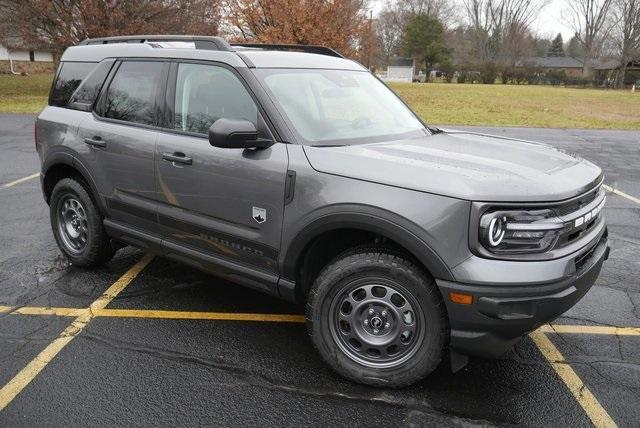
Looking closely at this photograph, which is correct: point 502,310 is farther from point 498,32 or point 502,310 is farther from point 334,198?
point 498,32

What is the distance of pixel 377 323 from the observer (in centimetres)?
305

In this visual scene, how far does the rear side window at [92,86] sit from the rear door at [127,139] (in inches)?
3.4

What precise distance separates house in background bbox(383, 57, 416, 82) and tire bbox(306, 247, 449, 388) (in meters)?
77.6

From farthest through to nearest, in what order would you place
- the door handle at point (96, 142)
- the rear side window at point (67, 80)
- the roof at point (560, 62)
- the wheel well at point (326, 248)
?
the roof at point (560, 62) → the rear side window at point (67, 80) → the door handle at point (96, 142) → the wheel well at point (326, 248)

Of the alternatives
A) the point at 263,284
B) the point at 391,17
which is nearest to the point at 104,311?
the point at 263,284

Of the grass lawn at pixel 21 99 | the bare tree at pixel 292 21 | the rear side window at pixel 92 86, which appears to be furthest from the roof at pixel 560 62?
the rear side window at pixel 92 86

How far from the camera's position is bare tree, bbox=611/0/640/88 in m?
67.4

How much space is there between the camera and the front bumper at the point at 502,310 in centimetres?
259

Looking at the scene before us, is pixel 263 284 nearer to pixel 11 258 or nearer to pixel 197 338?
pixel 197 338

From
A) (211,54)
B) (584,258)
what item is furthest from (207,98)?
(584,258)

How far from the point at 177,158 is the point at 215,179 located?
377mm

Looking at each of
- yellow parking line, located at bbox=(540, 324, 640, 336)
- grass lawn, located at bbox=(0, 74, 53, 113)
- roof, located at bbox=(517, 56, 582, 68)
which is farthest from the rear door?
roof, located at bbox=(517, 56, 582, 68)

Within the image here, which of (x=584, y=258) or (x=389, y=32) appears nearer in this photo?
(x=584, y=258)

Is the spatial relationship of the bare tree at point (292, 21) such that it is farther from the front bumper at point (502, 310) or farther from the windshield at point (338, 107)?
the front bumper at point (502, 310)
